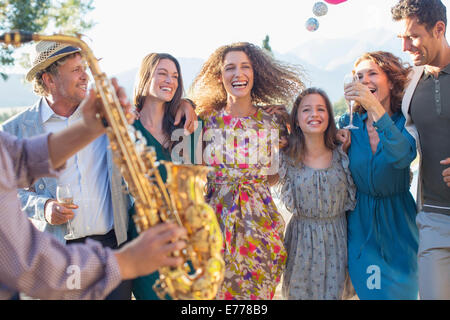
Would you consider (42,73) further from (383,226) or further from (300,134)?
(383,226)

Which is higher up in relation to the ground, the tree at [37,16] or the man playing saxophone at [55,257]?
the tree at [37,16]

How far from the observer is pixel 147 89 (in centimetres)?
376

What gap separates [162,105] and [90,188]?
94 centimetres

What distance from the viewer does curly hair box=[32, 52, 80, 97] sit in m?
3.51

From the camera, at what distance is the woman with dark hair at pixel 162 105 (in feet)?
11.7

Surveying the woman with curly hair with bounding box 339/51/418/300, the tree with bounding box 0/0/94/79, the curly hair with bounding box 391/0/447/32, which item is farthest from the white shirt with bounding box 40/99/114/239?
the tree with bounding box 0/0/94/79

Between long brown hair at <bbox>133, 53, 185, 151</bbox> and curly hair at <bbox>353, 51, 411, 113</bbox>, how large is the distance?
1764mm

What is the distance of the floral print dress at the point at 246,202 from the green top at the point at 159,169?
152 millimetres

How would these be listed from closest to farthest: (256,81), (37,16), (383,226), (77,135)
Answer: (77,135)
(383,226)
(256,81)
(37,16)

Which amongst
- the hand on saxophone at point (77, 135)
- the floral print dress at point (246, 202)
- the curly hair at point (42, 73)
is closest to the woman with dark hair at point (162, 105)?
the floral print dress at point (246, 202)

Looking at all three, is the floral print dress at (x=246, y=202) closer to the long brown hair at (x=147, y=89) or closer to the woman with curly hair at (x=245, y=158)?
the woman with curly hair at (x=245, y=158)

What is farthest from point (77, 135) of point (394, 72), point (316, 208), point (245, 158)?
point (394, 72)

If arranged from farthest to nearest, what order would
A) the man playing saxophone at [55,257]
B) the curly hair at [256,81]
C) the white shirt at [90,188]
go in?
1. the curly hair at [256,81]
2. the white shirt at [90,188]
3. the man playing saxophone at [55,257]

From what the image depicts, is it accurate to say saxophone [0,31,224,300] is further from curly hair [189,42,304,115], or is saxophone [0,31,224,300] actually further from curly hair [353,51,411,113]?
curly hair [353,51,411,113]
